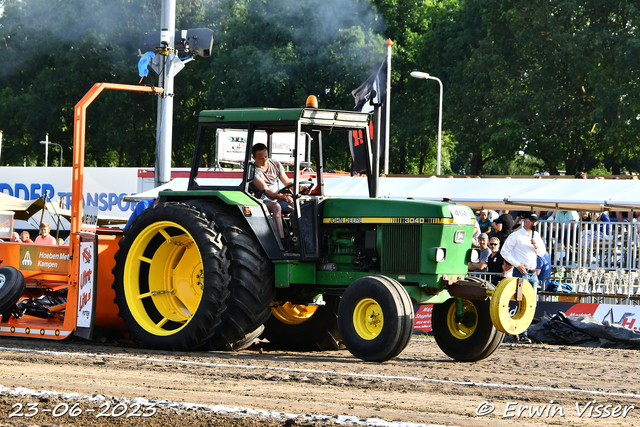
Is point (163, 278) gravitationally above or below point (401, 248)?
below

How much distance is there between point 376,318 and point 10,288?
3.87m

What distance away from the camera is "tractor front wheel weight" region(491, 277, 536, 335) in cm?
770

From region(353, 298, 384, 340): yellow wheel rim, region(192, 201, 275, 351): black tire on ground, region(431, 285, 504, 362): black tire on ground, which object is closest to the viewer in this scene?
region(353, 298, 384, 340): yellow wheel rim

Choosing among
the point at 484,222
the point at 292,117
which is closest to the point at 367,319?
the point at 292,117

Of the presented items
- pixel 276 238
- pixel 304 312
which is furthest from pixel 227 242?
pixel 304 312

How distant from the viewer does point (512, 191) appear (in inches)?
704

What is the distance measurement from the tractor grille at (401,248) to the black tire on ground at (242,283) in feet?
3.60

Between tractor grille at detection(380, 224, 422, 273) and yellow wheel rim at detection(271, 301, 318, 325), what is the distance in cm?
147

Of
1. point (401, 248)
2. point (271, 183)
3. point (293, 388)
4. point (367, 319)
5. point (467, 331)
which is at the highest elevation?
point (271, 183)

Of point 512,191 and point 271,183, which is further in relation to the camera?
point 512,191

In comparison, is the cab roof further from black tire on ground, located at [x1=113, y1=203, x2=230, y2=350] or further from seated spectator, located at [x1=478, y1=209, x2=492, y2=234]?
seated spectator, located at [x1=478, y1=209, x2=492, y2=234]

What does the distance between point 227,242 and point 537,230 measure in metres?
7.98

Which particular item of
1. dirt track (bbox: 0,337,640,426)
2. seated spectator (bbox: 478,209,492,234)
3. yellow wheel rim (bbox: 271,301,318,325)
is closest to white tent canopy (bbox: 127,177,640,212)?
seated spectator (bbox: 478,209,492,234)

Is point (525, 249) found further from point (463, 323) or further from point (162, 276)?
point (162, 276)
